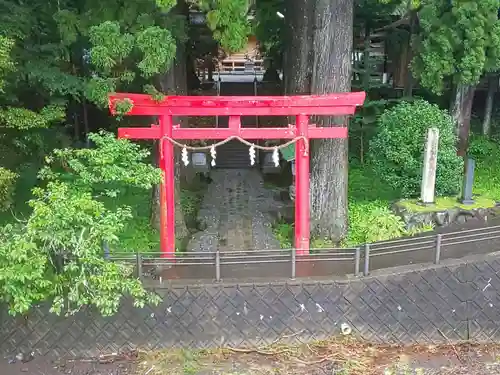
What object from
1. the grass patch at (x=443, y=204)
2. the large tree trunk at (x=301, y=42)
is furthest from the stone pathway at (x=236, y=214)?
the large tree trunk at (x=301, y=42)

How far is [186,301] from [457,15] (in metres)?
9.15

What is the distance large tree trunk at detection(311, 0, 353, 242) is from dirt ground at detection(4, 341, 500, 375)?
2.92 m

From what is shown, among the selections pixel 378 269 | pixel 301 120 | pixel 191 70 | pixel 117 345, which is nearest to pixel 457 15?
pixel 301 120

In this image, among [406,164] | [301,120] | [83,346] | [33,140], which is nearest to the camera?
[83,346]

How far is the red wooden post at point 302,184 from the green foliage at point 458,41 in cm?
510

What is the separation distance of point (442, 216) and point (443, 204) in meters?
0.45

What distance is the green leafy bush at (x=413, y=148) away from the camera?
12.3 m

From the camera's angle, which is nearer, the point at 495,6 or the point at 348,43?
the point at 348,43

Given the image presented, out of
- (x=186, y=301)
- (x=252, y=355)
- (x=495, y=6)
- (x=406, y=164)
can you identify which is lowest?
(x=252, y=355)

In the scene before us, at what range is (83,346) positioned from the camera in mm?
9320

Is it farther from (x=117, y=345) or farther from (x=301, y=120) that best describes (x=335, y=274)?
(x=117, y=345)

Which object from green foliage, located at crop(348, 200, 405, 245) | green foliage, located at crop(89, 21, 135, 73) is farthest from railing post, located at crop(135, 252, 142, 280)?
green foliage, located at crop(348, 200, 405, 245)

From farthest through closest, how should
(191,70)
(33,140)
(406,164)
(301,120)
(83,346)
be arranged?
(191,70) < (406,164) < (33,140) < (301,120) < (83,346)

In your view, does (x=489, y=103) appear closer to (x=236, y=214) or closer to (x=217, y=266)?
(x=236, y=214)
